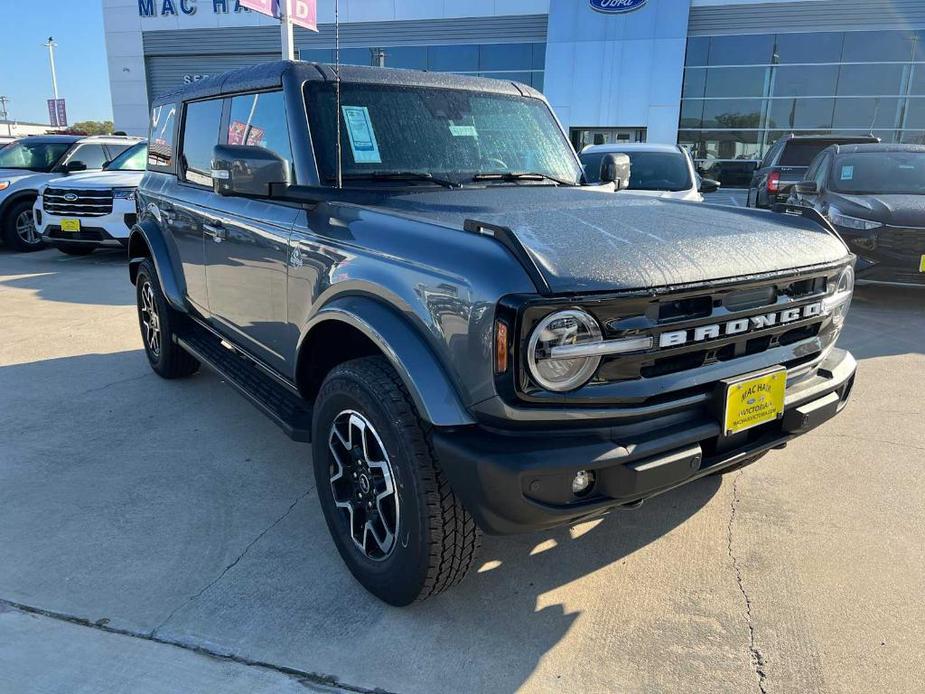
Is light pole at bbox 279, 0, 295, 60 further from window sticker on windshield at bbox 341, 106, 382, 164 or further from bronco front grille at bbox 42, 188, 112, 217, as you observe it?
window sticker on windshield at bbox 341, 106, 382, 164

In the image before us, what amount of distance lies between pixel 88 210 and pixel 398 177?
877cm

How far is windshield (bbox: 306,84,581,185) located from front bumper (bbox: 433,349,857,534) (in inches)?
58.9

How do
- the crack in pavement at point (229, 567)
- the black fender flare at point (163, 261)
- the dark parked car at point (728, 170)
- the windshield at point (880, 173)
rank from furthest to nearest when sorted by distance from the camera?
the dark parked car at point (728, 170) → the windshield at point (880, 173) → the black fender flare at point (163, 261) → the crack in pavement at point (229, 567)

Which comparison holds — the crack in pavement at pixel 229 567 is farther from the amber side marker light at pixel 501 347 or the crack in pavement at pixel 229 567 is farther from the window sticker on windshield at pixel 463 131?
the window sticker on windshield at pixel 463 131

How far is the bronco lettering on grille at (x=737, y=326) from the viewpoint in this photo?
214 centimetres

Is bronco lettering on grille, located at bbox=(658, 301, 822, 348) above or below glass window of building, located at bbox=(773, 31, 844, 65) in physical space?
below

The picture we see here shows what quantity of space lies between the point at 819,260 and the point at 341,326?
1890 mm

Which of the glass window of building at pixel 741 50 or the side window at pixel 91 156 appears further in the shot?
the glass window of building at pixel 741 50

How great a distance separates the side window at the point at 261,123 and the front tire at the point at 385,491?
1.23 meters

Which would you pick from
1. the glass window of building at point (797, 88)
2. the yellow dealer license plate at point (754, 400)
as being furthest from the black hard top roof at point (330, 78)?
the glass window of building at point (797, 88)

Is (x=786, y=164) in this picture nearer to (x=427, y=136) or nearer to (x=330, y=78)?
(x=427, y=136)

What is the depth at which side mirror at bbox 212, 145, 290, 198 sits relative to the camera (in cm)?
279

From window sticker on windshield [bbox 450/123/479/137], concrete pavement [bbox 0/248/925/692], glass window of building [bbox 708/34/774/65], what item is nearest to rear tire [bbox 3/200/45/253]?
concrete pavement [bbox 0/248/925/692]

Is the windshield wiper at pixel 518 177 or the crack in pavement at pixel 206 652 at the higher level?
the windshield wiper at pixel 518 177
